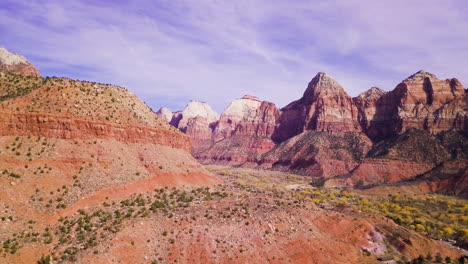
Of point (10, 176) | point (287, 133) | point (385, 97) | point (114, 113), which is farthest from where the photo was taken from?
point (287, 133)

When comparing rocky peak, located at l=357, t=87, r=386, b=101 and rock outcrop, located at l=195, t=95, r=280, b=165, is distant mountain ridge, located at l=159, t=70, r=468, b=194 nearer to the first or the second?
rocky peak, located at l=357, t=87, r=386, b=101

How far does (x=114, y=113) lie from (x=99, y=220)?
517 inches

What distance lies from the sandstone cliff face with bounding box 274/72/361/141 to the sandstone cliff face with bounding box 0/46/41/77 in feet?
371

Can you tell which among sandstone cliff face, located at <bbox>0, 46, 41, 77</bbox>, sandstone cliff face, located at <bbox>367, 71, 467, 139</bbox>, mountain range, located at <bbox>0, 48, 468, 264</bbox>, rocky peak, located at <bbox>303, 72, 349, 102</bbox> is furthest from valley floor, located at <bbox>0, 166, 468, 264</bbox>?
rocky peak, located at <bbox>303, 72, 349, 102</bbox>

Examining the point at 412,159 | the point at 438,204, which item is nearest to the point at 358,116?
the point at 412,159

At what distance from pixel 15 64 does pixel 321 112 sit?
4648 inches

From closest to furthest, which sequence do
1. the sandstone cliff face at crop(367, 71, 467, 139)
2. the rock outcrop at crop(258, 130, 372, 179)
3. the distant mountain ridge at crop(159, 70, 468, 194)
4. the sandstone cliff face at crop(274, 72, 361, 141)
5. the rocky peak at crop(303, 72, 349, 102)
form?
the distant mountain ridge at crop(159, 70, 468, 194) → the sandstone cliff face at crop(367, 71, 467, 139) → the rock outcrop at crop(258, 130, 372, 179) → the sandstone cliff face at crop(274, 72, 361, 141) → the rocky peak at crop(303, 72, 349, 102)

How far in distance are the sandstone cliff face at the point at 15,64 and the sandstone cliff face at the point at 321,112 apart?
113m

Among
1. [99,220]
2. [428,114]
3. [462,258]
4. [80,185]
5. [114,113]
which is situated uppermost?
[428,114]

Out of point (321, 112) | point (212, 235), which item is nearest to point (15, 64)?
point (212, 235)

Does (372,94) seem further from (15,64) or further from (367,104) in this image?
(15,64)

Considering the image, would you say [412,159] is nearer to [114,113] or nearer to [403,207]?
[403,207]

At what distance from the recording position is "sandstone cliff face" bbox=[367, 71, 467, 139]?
117312 mm

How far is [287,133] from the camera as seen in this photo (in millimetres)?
173875
